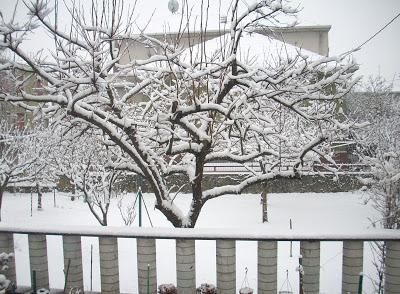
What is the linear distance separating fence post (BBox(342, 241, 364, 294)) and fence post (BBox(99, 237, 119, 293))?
204cm

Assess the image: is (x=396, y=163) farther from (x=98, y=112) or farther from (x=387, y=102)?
(x=387, y=102)

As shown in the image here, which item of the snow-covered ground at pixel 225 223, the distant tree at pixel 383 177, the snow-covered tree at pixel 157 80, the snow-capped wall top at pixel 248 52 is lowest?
the snow-covered ground at pixel 225 223

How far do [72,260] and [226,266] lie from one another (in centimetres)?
143

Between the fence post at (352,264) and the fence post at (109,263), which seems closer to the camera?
the fence post at (352,264)

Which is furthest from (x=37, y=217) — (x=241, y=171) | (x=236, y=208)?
(x=241, y=171)

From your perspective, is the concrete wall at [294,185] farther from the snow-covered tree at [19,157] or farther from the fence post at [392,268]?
the fence post at [392,268]

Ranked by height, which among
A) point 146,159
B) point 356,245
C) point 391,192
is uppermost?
point 146,159

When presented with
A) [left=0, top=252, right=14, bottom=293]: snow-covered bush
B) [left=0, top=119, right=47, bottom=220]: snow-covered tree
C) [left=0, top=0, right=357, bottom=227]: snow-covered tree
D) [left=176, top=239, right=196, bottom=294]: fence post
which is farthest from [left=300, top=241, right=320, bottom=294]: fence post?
Result: [left=0, top=119, right=47, bottom=220]: snow-covered tree

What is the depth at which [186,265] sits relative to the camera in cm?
300

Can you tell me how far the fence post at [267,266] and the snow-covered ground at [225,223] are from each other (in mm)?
1288

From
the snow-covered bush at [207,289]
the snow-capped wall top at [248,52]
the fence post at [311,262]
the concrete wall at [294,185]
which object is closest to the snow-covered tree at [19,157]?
the snow-capped wall top at [248,52]

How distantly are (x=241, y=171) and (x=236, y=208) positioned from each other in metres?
3.67

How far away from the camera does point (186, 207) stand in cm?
1695

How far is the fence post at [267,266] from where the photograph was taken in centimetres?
288
